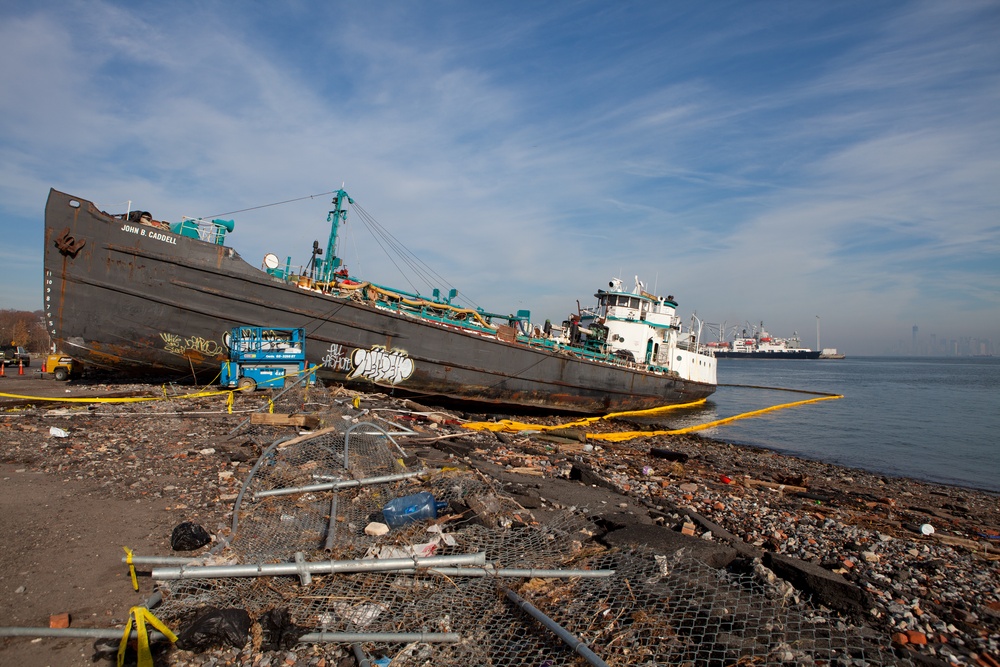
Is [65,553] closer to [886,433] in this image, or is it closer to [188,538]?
[188,538]

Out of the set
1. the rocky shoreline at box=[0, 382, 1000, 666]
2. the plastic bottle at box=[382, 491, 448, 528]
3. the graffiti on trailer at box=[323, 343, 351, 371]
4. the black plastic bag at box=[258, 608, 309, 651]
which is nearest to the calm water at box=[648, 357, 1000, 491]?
the rocky shoreline at box=[0, 382, 1000, 666]

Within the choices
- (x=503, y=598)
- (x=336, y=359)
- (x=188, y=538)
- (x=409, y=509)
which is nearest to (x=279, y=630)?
(x=503, y=598)

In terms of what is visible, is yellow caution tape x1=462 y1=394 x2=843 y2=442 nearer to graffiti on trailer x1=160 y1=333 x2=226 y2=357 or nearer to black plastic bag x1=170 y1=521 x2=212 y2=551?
graffiti on trailer x1=160 y1=333 x2=226 y2=357

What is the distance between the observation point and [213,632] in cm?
301

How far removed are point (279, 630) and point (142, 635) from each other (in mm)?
698

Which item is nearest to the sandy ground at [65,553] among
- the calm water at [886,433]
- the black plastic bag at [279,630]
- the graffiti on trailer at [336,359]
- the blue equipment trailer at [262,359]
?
the black plastic bag at [279,630]

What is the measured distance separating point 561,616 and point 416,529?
1590 millimetres

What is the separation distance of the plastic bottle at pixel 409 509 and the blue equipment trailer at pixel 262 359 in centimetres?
836

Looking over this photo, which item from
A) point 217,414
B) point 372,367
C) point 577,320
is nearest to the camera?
point 217,414

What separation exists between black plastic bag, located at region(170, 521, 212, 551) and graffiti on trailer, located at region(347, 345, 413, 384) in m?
10.4

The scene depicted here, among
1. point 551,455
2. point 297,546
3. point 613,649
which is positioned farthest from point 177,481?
point 551,455

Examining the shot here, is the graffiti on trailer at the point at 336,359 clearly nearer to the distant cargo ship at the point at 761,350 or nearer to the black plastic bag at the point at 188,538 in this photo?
the black plastic bag at the point at 188,538

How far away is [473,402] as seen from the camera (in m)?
17.1

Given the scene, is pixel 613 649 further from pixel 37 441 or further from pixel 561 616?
pixel 37 441
